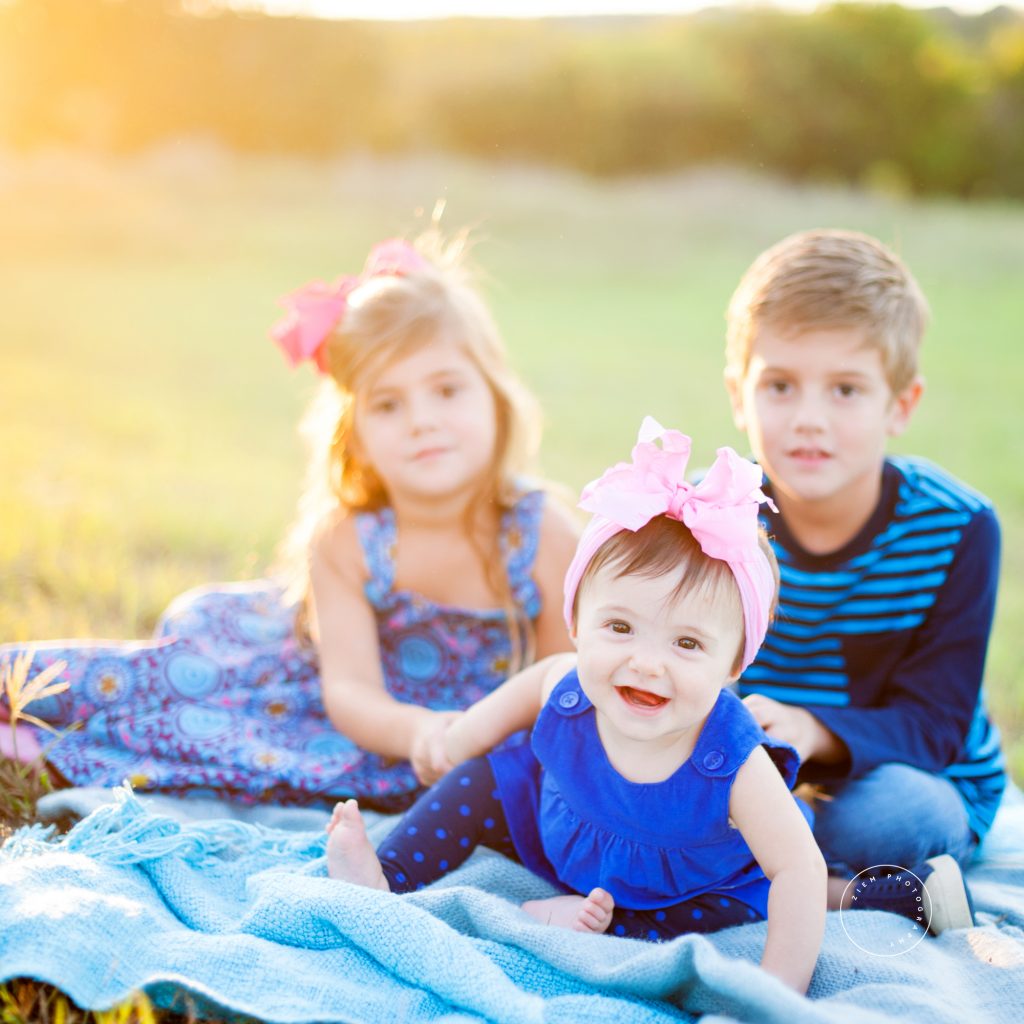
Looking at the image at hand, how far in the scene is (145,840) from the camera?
212 centimetres

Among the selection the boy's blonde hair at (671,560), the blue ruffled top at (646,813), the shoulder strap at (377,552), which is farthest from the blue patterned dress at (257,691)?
the boy's blonde hair at (671,560)

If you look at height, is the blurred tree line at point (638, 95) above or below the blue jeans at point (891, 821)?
above

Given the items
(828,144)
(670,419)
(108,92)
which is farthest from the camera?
(828,144)

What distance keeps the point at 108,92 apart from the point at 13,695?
56.3 ft

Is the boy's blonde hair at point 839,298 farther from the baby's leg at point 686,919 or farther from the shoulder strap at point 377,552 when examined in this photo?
the baby's leg at point 686,919

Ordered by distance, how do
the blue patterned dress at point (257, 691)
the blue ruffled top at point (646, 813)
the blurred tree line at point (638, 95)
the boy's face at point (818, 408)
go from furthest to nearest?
1. the blurred tree line at point (638, 95)
2. the blue patterned dress at point (257, 691)
3. the boy's face at point (818, 408)
4. the blue ruffled top at point (646, 813)

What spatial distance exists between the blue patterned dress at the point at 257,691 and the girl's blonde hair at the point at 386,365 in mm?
63

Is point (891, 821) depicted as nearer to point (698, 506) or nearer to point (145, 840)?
point (698, 506)

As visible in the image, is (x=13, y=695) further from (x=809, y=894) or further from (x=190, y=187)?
(x=190, y=187)

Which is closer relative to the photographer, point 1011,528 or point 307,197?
point 1011,528

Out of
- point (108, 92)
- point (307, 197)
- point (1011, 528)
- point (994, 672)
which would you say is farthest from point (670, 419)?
point (108, 92)

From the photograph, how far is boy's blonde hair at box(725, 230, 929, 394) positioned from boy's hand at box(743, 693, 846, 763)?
2.35ft

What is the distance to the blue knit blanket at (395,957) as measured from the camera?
5.50ft

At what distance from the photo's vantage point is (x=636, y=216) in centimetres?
1590
